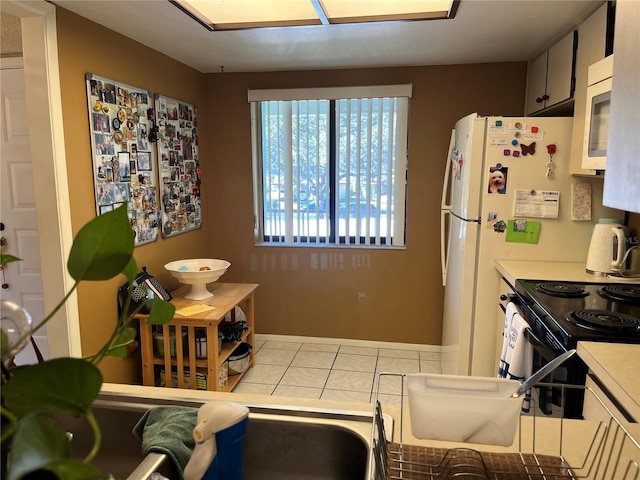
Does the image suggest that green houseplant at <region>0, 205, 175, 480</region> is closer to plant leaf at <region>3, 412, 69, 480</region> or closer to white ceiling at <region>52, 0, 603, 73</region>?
plant leaf at <region>3, 412, 69, 480</region>

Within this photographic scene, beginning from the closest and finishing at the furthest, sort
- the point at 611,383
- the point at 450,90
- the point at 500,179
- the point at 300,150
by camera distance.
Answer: the point at 611,383
the point at 500,179
the point at 450,90
the point at 300,150

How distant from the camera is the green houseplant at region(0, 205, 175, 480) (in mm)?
318

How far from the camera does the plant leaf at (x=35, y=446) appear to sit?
308 millimetres

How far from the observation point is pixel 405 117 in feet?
11.7

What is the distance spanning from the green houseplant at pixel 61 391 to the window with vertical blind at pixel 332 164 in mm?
3317

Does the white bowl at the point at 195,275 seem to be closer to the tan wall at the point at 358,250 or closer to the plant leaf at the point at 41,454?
the tan wall at the point at 358,250

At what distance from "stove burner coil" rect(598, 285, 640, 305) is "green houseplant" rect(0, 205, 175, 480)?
2.09 meters

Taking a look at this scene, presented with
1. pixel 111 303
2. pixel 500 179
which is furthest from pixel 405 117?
pixel 111 303

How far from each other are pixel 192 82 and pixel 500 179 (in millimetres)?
2467

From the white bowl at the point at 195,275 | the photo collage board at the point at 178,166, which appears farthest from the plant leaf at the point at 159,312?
the photo collage board at the point at 178,166

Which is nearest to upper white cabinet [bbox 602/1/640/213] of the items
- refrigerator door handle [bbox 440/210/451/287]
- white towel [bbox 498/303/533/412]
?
white towel [bbox 498/303/533/412]

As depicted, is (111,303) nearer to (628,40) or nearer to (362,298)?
(362,298)

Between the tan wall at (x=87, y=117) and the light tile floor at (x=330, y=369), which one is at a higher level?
the tan wall at (x=87, y=117)

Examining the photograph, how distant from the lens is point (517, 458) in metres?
0.82
